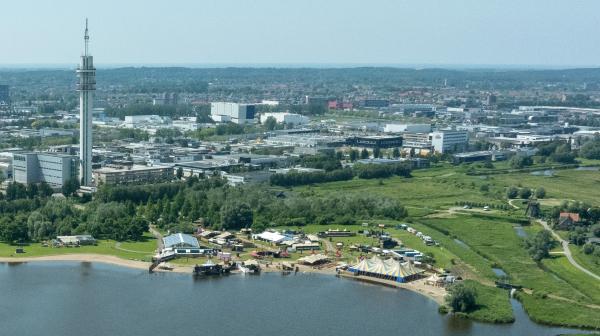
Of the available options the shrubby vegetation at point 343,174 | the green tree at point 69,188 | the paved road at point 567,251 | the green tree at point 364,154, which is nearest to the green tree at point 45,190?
the green tree at point 69,188

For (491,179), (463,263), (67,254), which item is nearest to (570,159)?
(491,179)

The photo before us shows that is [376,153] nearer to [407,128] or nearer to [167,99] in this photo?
[407,128]

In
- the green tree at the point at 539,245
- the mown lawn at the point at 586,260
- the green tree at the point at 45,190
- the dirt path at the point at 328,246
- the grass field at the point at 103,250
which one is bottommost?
the grass field at the point at 103,250

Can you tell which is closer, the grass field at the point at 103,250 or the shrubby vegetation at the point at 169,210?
the grass field at the point at 103,250

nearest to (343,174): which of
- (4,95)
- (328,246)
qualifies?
(328,246)

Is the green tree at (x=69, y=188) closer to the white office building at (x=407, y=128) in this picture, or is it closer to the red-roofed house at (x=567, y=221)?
the red-roofed house at (x=567, y=221)

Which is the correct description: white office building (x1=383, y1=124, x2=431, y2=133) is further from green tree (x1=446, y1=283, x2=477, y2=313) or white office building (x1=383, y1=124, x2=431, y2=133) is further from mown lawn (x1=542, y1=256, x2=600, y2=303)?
green tree (x1=446, y1=283, x2=477, y2=313)

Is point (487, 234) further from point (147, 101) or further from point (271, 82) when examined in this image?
point (271, 82)

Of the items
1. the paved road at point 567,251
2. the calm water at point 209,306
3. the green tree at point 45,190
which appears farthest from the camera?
the green tree at point 45,190
